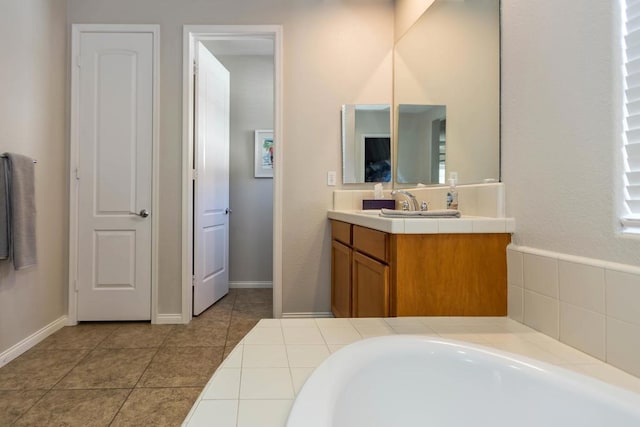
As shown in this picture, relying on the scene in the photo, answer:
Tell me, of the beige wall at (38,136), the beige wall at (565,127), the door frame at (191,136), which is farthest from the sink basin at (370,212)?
the beige wall at (38,136)

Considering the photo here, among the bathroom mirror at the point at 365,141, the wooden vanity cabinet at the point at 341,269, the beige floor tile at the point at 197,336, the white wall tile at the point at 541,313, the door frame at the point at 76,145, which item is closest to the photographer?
the white wall tile at the point at 541,313

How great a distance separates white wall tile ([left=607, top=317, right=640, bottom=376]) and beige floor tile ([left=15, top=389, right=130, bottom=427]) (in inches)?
72.6

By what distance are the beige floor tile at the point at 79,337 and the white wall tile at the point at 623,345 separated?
105 inches

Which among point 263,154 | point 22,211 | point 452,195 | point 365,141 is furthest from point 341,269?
point 263,154

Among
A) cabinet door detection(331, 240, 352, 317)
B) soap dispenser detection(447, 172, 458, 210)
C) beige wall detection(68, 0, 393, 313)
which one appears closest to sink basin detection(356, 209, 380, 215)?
cabinet door detection(331, 240, 352, 317)

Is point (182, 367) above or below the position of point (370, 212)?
below

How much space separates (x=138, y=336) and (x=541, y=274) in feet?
8.20

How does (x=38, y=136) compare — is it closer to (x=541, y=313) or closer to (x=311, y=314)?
(x=311, y=314)

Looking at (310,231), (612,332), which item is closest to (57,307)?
(310,231)

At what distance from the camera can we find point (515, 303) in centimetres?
134

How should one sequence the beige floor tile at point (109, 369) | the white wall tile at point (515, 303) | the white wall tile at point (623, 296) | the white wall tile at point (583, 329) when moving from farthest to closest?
the beige floor tile at point (109, 369), the white wall tile at point (515, 303), the white wall tile at point (583, 329), the white wall tile at point (623, 296)

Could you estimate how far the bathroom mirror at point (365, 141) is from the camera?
2.86m

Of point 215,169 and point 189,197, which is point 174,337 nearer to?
point 189,197

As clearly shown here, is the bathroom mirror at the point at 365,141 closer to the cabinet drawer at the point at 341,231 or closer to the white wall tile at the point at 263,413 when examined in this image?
the cabinet drawer at the point at 341,231
